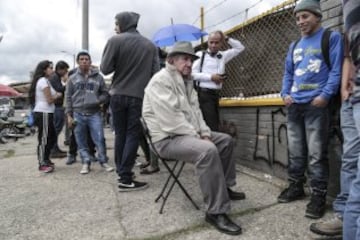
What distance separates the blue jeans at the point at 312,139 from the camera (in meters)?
3.23

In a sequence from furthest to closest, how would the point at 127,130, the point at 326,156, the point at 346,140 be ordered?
the point at 127,130 < the point at 326,156 < the point at 346,140

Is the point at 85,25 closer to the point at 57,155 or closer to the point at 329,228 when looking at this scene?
the point at 57,155

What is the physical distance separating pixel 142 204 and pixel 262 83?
7.48 feet

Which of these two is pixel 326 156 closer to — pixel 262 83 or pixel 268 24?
pixel 262 83

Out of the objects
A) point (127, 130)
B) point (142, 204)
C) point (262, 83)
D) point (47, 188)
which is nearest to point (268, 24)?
point (262, 83)

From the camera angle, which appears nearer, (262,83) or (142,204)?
(142,204)

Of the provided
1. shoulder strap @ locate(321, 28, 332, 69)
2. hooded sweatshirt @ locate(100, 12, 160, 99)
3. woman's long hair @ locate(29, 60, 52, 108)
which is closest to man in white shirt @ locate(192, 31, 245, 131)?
hooded sweatshirt @ locate(100, 12, 160, 99)

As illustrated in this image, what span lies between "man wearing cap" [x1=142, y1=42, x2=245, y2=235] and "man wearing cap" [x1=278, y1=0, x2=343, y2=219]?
28.4 inches

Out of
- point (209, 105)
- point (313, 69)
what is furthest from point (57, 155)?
point (313, 69)

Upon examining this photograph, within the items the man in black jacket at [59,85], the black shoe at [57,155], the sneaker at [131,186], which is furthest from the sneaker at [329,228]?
the black shoe at [57,155]

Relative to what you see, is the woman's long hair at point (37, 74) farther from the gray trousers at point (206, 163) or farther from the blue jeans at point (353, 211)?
the blue jeans at point (353, 211)

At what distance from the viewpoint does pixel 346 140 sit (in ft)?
9.08

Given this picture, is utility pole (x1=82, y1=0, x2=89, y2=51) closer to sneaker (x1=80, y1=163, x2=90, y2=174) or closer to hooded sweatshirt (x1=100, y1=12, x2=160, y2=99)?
sneaker (x1=80, y1=163, x2=90, y2=174)

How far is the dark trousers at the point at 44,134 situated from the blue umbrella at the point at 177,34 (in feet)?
8.74
